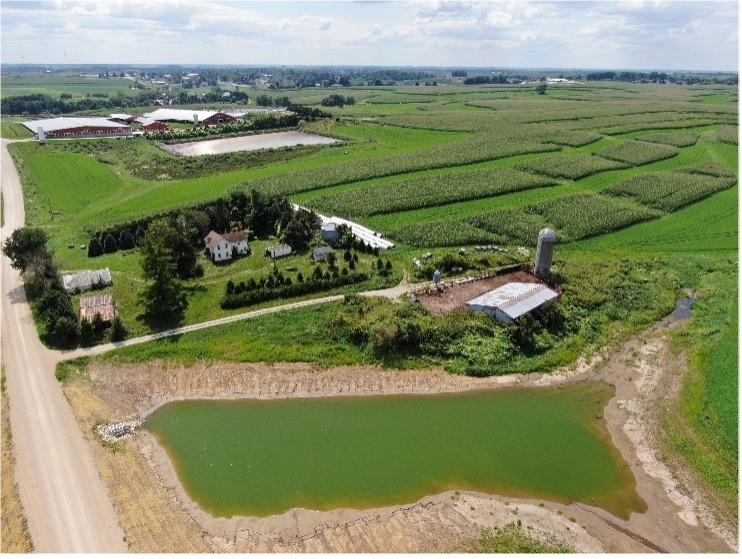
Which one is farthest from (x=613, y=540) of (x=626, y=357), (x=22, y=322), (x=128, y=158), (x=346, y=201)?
(x=128, y=158)

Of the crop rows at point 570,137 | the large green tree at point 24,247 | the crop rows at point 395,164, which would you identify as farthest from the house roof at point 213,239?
the crop rows at point 570,137

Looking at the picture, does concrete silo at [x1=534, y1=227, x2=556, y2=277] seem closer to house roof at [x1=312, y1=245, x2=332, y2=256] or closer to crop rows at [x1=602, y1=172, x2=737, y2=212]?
→ house roof at [x1=312, y1=245, x2=332, y2=256]

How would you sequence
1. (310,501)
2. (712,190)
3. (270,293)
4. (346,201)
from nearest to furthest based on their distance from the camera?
1. (310,501)
2. (270,293)
3. (346,201)
4. (712,190)

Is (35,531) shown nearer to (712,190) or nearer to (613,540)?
(613,540)

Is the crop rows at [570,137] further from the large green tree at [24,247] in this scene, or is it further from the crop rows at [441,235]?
the large green tree at [24,247]

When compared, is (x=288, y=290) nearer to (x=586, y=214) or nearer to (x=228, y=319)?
(x=228, y=319)

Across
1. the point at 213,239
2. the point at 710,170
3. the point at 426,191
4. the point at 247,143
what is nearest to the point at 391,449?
the point at 213,239

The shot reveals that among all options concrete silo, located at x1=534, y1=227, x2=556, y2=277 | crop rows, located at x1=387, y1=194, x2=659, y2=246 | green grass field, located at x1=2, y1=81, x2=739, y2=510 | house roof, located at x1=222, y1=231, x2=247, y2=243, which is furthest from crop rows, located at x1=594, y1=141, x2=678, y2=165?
house roof, located at x1=222, y1=231, x2=247, y2=243
